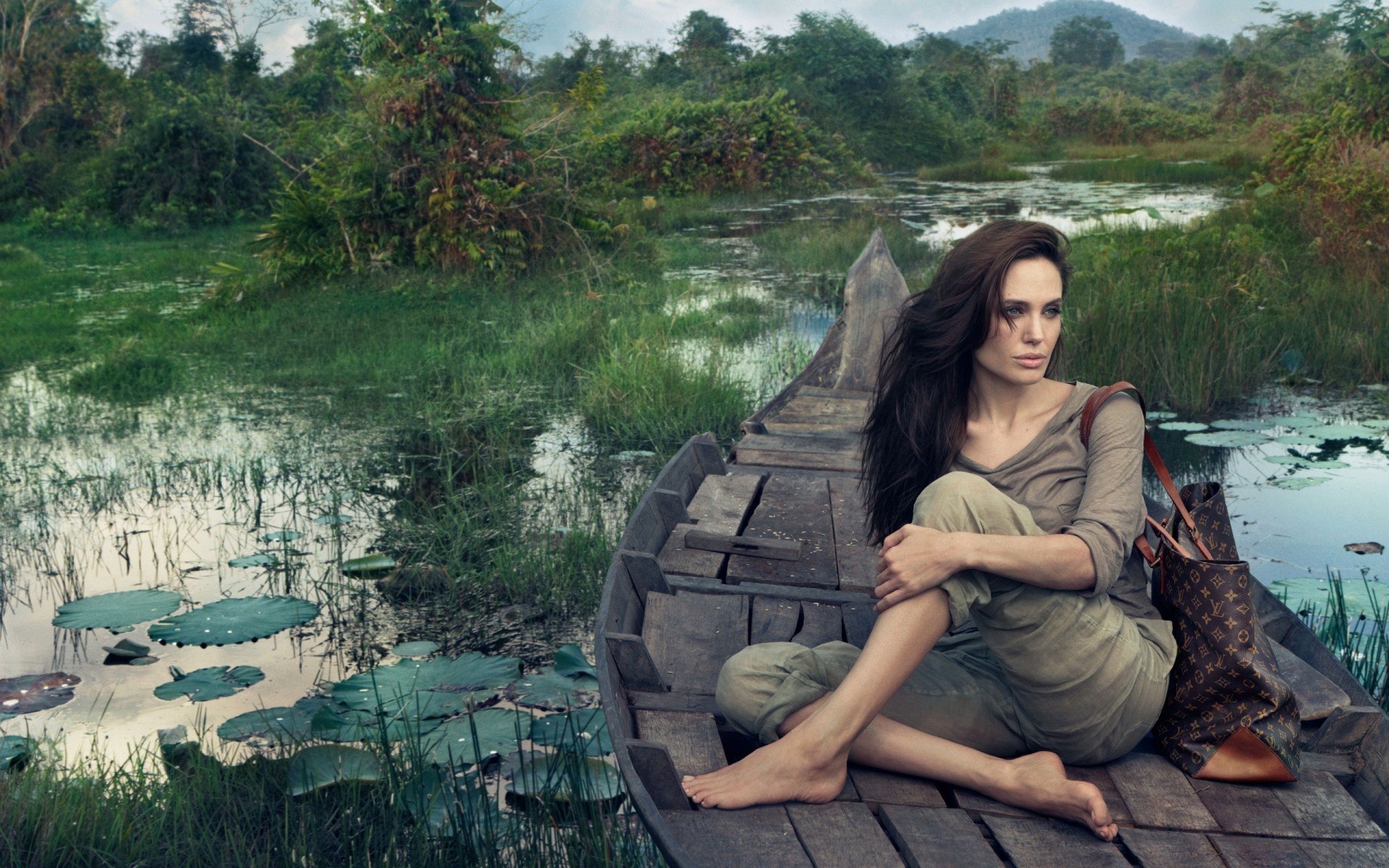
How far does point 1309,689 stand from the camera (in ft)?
7.23

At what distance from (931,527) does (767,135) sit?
16970 mm

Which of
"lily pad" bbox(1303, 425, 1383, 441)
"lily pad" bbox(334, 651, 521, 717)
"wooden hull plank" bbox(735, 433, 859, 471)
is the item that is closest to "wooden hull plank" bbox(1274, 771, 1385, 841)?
"lily pad" bbox(334, 651, 521, 717)

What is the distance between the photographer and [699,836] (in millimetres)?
1793

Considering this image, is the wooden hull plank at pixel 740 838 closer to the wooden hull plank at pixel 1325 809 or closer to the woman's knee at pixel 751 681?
the woman's knee at pixel 751 681

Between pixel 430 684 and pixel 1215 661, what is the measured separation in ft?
6.40

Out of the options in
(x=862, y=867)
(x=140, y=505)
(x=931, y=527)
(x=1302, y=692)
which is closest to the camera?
(x=862, y=867)

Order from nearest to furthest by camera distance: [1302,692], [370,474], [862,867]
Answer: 1. [862,867]
2. [1302,692]
3. [370,474]

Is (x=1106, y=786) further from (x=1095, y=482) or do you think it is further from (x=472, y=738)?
(x=472, y=738)

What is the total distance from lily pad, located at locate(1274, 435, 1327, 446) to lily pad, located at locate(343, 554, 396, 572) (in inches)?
153

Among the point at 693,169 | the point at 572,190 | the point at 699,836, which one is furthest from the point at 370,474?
the point at 693,169

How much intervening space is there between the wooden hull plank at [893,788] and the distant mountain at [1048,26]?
140 m

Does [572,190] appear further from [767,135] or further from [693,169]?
[767,135]

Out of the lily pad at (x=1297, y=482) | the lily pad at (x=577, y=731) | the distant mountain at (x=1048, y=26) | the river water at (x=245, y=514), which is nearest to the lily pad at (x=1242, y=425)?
the river water at (x=245, y=514)

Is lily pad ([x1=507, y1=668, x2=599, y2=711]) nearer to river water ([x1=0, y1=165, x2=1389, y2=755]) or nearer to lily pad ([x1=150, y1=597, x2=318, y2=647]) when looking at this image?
river water ([x1=0, y1=165, x2=1389, y2=755])
